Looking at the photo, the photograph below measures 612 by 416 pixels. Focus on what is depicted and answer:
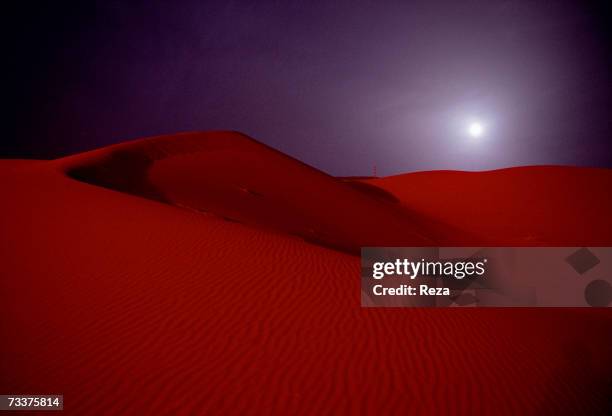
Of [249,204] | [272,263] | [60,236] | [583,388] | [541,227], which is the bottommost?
[583,388]

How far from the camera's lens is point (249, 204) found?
13.4 metres

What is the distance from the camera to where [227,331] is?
4.85 meters

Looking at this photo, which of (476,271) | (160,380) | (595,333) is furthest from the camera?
(476,271)

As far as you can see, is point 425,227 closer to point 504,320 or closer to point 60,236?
point 504,320

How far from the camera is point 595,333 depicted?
6.08 meters

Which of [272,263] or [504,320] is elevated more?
[272,263]

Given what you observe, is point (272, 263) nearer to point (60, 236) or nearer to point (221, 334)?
point (221, 334)

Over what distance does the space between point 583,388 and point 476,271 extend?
22.0 ft

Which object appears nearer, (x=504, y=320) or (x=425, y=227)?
(x=504, y=320)

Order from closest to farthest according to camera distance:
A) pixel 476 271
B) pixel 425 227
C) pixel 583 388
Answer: pixel 583 388 < pixel 476 271 < pixel 425 227

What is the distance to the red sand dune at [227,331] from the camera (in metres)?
3.82

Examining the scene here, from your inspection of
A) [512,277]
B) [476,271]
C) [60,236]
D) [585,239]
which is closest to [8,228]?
[60,236]

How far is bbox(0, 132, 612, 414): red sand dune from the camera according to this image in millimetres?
3824

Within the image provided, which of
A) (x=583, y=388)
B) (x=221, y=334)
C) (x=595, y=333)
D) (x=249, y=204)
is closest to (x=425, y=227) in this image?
(x=249, y=204)
